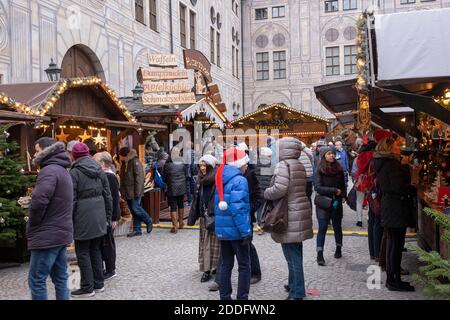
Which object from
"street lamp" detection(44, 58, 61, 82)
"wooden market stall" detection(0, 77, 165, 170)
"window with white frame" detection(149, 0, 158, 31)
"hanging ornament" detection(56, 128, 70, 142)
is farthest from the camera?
"window with white frame" detection(149, 0, 158, 31)

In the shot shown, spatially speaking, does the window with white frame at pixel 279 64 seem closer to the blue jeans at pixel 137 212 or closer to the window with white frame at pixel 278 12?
the window with white frame at pixel 278 12

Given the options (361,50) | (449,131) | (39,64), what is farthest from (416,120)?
(39,64)

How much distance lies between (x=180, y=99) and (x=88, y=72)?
4.51m

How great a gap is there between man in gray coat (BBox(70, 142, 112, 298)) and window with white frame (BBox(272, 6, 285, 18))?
30.3 meters

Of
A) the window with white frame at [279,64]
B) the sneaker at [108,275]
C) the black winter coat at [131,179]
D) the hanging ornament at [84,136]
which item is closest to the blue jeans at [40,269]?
the sneaker at [108,275]

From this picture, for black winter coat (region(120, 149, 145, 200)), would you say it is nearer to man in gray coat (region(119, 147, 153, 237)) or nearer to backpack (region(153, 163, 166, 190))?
man in gray coat (region(119, 147, 153, 237))

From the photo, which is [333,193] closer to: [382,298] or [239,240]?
[382,298]

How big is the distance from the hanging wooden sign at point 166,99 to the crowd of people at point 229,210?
4615mm

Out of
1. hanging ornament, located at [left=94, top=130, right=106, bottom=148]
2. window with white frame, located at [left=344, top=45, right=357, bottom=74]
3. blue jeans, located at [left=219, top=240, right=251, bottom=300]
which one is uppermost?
window with white frame, located at [left=344, top=45, right=357, bottom=74]

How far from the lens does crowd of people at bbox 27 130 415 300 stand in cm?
471

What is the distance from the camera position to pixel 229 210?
4.91 m

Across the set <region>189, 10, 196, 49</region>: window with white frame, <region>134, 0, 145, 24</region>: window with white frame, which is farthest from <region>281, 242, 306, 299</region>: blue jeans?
<region>189, 10, 196, 49</region>: window with white frame

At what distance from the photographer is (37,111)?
302 inches

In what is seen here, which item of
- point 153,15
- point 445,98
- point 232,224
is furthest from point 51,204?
point 153,15
